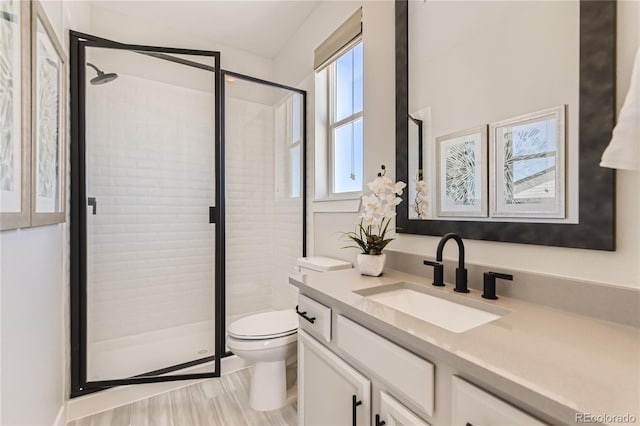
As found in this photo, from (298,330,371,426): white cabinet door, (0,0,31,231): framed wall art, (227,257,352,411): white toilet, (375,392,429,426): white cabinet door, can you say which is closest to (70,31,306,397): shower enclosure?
(227,257,352,411): white toilet

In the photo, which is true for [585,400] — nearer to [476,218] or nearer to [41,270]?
[476,218]

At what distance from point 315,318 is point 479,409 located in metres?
0.68

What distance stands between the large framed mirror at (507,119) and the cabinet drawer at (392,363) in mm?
595

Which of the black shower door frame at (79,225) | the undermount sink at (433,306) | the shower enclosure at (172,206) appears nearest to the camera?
the undermount sink at (433,306)

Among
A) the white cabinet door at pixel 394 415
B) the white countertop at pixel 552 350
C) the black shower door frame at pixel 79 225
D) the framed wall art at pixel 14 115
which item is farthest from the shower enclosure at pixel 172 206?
the white countertop at pixel 552 350

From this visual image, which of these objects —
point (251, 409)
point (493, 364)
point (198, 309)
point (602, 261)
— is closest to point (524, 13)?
point (602, 261)

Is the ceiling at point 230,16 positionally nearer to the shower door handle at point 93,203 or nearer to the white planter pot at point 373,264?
the shower door handle at point 93,203

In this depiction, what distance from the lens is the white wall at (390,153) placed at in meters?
0.80

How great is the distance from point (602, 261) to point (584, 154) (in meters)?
0.31

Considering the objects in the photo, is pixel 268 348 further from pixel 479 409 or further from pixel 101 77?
pixel 101 77

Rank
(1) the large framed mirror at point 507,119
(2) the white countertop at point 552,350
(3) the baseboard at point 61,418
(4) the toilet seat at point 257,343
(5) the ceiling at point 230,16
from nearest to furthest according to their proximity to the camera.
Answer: (2) the white countertop at point 552,350 → (1) the large framed mirror at point 507,119 → (3) the baseboard at point 61,418 → (4) the toilet seat at point 257,343 → (5) the ceiling at point 230,16

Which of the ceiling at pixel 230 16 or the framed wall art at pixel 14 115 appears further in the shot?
the ceiling at pixel 230 16

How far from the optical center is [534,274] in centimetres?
98

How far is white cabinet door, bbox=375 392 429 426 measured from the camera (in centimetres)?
75
